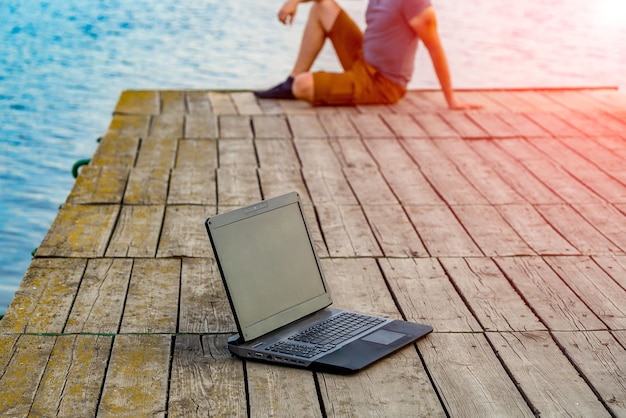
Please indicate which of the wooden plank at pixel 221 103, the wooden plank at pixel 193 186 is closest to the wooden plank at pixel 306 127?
the wooden plank at pixel 221 103

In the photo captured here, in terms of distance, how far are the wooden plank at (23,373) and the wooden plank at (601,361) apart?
4.30 ft

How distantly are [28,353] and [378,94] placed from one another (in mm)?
3575

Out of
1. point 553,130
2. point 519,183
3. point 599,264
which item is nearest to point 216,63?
point 553,130

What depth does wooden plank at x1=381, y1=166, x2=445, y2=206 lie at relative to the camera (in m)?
3.86

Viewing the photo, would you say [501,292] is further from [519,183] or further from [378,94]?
[378,94]

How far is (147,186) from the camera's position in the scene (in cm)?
392

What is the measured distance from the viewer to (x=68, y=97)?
7852 millimetres

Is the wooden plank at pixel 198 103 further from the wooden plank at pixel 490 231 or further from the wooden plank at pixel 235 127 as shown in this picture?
the wooden plank at pixel 490 231

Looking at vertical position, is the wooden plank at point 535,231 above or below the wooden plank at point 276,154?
above

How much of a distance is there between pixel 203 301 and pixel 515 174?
1.96m

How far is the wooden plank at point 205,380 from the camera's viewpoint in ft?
7.12

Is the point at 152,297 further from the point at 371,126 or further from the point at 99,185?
the point at 371,126

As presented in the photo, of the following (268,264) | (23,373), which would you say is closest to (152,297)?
(268,264)

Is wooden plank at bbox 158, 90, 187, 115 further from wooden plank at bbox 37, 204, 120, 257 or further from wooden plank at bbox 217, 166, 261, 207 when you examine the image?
wooden plank at bbox 37, 204, 120, 257
